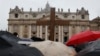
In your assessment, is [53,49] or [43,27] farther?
[43,27]

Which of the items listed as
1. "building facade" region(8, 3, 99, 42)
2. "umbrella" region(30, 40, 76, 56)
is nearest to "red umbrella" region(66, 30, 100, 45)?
"umbrella" region(30, 40, 76, 56)

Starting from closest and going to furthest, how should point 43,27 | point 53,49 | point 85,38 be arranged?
point 53,49 < point 85,38 < point 43,27

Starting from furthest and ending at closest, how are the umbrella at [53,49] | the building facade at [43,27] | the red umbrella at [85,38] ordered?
1. the building facade at [43,27]
2. the red umbrella at [85,38]
3. the umbrella at [53,49]

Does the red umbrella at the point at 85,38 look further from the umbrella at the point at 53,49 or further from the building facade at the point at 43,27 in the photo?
the building facade at the point at 43,27

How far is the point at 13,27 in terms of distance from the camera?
306 ft

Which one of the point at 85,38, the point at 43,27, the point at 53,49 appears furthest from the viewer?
the point at 43,27

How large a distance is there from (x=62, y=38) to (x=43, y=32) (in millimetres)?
4994

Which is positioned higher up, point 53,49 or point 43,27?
point 53,49

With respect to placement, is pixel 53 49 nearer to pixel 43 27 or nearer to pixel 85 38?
pixel 85 38

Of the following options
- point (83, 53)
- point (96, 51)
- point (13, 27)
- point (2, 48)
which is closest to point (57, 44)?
point (83, 53)

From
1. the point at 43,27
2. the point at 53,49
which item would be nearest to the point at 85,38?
the point at 53,49

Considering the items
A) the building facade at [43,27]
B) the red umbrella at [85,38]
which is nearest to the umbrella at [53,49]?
the red umbrella at [85,38]

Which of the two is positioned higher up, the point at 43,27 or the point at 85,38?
the point at 85,38

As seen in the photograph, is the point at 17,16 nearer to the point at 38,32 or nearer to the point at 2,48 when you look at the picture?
the point at 38,32
